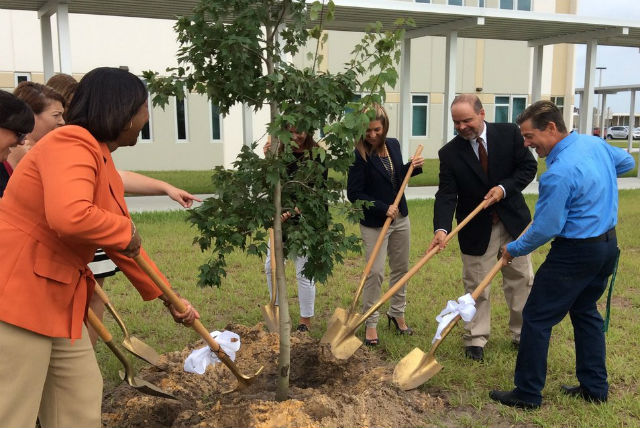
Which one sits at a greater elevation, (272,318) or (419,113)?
(419,113)

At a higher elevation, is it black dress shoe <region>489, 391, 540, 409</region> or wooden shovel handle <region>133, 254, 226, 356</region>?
wooden shovel handle <region>133, 254, 226, 356</region>

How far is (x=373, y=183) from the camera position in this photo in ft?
14.5

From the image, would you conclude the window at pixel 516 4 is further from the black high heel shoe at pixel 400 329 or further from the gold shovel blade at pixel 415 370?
the gold shovel blade at pixel 415 370

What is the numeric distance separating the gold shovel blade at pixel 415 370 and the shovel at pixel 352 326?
13.1 inches

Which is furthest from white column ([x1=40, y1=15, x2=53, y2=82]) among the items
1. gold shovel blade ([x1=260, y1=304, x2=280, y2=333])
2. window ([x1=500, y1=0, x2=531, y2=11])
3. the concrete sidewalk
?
window ([x1=500, y1=0, x2=531, y2=11])

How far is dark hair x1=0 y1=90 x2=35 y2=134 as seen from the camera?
215 cm

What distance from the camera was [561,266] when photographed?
3230 millimetres

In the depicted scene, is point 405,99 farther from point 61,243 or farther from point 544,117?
point 61,243

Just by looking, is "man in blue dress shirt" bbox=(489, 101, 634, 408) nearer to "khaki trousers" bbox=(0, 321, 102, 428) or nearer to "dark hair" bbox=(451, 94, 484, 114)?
"dark hair" bbox=(451, 94, 484, 114)

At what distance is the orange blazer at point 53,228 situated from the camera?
6.15 feet

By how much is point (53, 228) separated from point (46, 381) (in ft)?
2.47

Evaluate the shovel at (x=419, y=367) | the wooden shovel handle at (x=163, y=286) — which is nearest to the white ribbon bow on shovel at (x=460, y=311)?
the shovel at (x=419, y=367)

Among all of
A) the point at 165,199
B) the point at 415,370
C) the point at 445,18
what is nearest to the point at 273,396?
the point at 415,370

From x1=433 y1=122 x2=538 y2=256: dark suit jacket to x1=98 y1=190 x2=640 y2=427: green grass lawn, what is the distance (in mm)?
897
